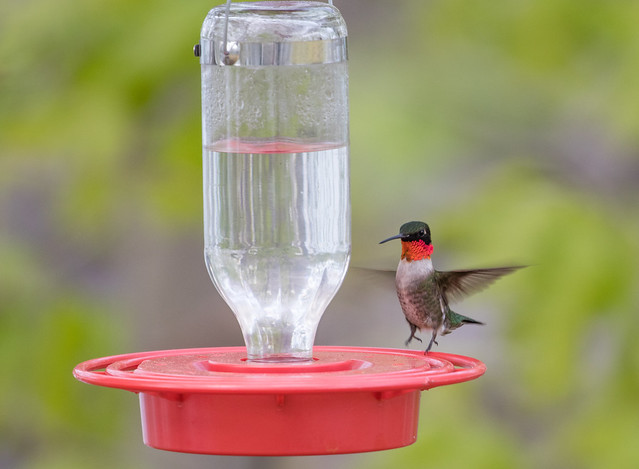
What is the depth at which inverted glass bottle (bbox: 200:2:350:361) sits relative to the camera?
8.32 feet

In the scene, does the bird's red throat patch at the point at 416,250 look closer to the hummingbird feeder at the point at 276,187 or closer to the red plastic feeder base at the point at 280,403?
the hummingbird feeder at the point at 276,187

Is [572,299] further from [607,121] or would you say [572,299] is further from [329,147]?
[329,147]

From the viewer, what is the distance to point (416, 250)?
310 centimetres

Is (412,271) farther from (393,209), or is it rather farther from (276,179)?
(393,209)

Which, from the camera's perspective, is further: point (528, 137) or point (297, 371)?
point (528, 137)

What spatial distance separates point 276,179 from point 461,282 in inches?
35.2

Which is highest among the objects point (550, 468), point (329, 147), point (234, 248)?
point (329, 147)

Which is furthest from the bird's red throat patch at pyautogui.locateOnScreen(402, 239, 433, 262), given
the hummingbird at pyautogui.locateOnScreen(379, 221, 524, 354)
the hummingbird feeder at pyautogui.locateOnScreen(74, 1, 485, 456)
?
the hummingbird feeder at pyautogui.locateOnScreen(74, 1, 485, 456)

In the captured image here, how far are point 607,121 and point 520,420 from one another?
1171 millimetres

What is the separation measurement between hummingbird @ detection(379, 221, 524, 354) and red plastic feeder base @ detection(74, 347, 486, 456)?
0.76 meters

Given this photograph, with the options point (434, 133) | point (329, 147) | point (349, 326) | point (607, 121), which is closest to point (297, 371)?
point (329, 147)

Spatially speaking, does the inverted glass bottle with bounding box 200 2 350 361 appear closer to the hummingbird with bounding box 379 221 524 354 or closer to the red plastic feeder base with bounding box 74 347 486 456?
the red plastic feeder base with bounding box 74 347 486 456

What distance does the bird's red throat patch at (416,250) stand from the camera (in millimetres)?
3094

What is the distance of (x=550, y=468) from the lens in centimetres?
445
